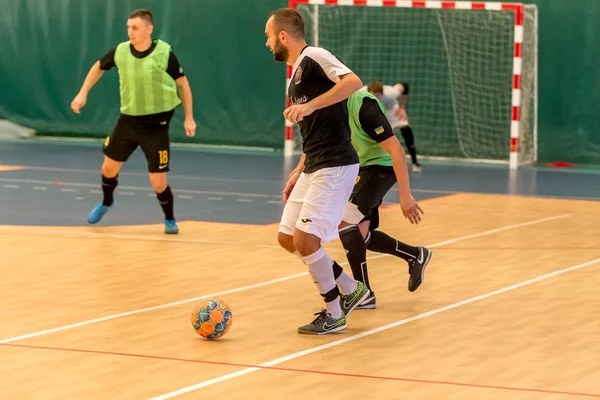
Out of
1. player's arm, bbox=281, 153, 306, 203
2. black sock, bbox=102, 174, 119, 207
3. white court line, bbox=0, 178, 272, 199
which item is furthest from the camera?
white court line, bbox=0, 178, 272, 199

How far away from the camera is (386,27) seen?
798 inches

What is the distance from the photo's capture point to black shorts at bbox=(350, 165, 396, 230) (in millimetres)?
8398

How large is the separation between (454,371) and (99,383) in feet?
5.99

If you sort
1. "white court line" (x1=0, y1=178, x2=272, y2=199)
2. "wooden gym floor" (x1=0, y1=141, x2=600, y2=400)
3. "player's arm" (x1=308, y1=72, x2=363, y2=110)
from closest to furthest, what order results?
1. "wooden gym floor" (x1=0, y1=141, x2=600, y2=400)
2. "player's arm" (x1=308, y1=72, x2=363, y2=110)
3. "white court line" (x1=0, y1=178, x2=272, y2=199)

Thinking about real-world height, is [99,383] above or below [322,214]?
below

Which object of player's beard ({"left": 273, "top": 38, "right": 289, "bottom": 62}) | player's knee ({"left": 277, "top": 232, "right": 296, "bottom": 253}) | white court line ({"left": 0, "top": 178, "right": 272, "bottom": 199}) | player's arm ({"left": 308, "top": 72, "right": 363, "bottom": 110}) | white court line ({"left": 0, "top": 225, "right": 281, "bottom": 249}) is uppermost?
player's beard ({"left": 273, "top": 38, "right": 289, "bottom": 62})

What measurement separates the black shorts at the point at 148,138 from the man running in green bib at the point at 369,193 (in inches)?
125

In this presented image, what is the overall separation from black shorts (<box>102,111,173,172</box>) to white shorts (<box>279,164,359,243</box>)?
4.10 m

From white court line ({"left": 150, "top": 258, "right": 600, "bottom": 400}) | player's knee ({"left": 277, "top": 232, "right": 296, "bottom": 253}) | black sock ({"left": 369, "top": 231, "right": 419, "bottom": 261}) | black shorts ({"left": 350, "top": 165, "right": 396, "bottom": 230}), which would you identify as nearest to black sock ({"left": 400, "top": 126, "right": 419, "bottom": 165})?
white court line ({"left": 150, "top": 258, "right": 600, "bottom": 400})

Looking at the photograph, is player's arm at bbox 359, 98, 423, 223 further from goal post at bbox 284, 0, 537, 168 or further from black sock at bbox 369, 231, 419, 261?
goal post at bbox 284, 0, 537, 168

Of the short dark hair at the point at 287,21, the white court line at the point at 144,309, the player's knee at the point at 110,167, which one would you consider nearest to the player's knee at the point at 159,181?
the player's knee at the point at 110,167

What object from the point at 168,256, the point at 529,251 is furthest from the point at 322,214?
the point at 529,251

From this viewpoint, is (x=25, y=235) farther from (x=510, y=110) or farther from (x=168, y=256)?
(x=510, y=110)

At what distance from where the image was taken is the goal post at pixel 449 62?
63.2 feet
